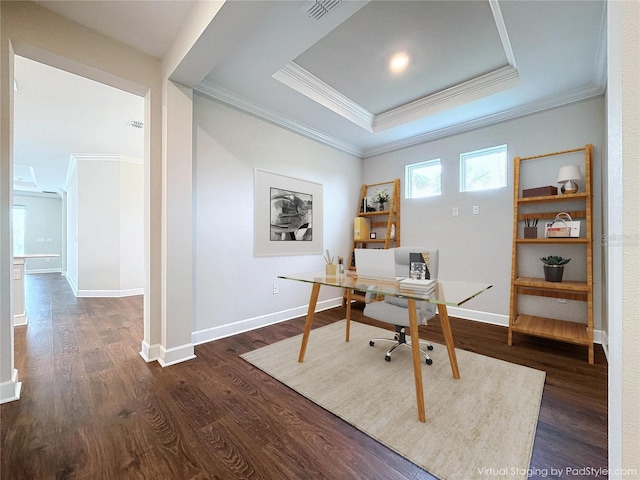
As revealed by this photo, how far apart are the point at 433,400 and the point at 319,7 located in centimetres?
263

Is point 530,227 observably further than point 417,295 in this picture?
Yes

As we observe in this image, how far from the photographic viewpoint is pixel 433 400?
169 cm

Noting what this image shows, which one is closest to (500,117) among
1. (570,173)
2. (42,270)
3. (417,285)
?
(570,173)

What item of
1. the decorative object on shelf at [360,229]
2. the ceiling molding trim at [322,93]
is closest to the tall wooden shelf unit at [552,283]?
the ceiling molding trim at [322,93]

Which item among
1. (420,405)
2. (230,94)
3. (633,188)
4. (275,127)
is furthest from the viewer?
(275,127)

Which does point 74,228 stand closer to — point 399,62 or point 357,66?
point 357,66

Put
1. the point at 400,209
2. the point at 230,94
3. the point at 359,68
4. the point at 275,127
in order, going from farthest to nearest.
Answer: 1. the point at 400,209
2. the point at 275,127
3. the point at 230,94
4. the point at 359,68

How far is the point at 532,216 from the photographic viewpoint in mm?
2883

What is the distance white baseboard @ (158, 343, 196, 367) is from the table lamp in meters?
3.85

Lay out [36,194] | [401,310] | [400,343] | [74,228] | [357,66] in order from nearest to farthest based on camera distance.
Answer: [401,310] < [400,343] < [357,66] < [74,228] < [36,194]

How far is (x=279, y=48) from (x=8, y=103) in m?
1.82

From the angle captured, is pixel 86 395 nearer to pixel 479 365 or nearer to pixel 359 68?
pixel 479 365

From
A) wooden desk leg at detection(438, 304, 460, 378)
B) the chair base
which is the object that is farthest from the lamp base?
the chair base

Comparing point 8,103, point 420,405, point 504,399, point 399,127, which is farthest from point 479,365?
point 8,103
